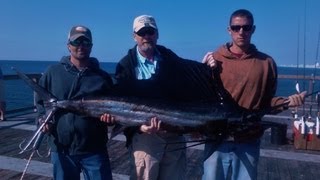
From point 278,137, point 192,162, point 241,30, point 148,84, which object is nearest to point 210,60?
point 241,30

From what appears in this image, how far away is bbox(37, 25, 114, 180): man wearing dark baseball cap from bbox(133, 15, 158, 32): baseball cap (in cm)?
36

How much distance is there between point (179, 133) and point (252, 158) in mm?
580

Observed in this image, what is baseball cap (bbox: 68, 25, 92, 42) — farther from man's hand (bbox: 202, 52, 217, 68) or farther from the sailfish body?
man's hand (bbox: 202, 52, 217, 68)

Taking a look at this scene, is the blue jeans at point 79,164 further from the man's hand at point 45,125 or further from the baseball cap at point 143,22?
the baseball cap at point 143,22

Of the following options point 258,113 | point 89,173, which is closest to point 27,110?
point 89,173

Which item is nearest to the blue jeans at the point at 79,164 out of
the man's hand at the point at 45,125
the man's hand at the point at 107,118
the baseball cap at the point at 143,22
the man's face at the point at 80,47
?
the man's hand at the point at 45,125

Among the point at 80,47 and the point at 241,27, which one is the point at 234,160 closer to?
the point at 241,27

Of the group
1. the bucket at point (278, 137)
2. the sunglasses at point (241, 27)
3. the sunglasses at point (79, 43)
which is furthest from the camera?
the bucket at point (278, 137)

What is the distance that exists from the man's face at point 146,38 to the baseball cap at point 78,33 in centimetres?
36

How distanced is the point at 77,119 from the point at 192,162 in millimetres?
2502

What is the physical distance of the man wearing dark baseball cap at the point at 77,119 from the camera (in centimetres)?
317

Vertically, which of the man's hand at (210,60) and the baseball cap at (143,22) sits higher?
the baseball cap at (143,22)

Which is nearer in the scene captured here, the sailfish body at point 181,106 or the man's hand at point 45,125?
the sailfish body at point 181,106

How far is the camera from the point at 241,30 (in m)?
3.04
